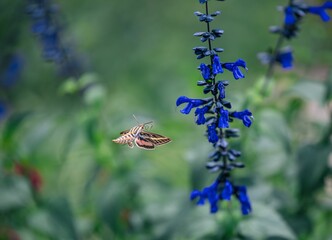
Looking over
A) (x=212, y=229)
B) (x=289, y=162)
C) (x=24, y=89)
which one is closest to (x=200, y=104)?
(x=212, y=229)

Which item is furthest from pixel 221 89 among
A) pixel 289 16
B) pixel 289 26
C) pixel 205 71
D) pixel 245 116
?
pixel 289 26

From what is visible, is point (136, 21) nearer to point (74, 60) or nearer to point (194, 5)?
point (194, 5)

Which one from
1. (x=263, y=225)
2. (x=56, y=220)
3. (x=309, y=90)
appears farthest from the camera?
(x=56, y=220)

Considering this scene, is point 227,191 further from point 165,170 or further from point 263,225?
point 165,170

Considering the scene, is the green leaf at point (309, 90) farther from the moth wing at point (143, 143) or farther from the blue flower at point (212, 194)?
the moth wing at point (143, 143)

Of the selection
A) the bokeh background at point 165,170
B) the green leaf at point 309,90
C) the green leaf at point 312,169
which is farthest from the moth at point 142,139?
the green leaf at point 312,169

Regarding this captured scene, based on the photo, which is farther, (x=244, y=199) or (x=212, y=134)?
(x=244, y=199)
